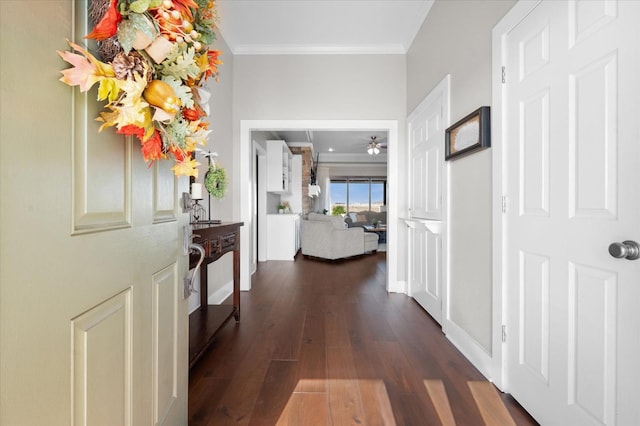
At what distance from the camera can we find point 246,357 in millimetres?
1993

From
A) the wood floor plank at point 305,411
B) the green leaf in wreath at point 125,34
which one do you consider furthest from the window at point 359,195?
the green leaf in wreath at point 125,34

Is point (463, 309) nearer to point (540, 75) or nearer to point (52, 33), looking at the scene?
point (540, 75)

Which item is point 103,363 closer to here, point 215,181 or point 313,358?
point 313,358

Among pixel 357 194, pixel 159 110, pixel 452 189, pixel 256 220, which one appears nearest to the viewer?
pixel 159 110

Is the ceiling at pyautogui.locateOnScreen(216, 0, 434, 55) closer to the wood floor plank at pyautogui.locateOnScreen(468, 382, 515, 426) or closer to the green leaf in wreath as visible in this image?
the green leaf in wreath

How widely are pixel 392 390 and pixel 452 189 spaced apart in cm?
151

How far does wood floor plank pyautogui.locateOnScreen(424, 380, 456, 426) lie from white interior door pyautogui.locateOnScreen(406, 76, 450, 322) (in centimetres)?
90

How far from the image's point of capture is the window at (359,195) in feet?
35.3

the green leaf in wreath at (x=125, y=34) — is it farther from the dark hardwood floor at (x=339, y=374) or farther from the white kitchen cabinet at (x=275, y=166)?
the white kitchen cabinet at (x=275, y=166)

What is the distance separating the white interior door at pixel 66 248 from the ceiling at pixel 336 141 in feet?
14.3

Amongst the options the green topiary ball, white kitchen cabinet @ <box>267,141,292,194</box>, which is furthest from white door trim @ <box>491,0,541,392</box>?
white kitchen cabinet @ <box>267,141,292,194</box>

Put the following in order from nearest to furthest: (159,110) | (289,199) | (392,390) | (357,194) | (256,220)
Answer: (159,110), (392,390), (256,220), (289,199), (357,194)

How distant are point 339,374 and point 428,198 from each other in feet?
5.94

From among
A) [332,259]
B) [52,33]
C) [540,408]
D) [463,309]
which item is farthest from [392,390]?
[332,259]
